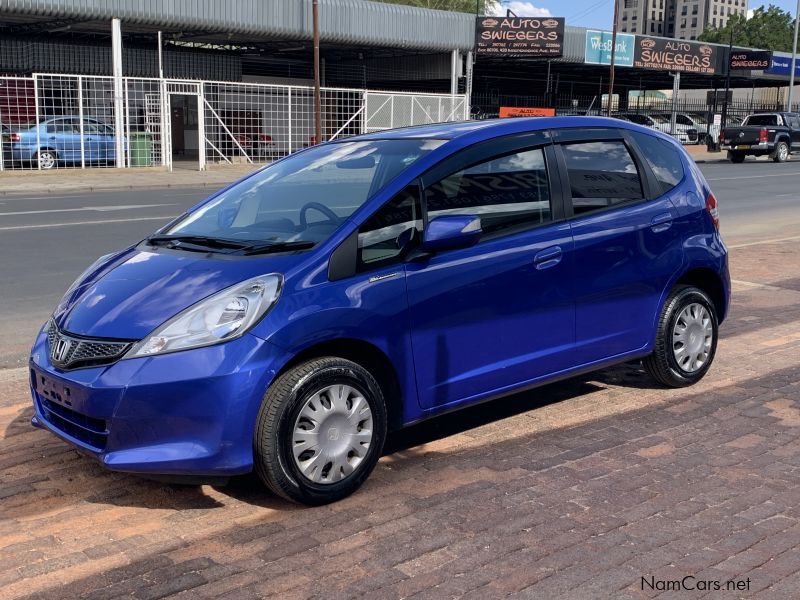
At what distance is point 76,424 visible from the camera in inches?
157

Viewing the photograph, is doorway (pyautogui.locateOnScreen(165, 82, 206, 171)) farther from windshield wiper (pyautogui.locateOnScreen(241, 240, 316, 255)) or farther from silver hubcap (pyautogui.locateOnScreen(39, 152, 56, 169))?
windshield wiper (pyautogui.locateOnScreen(241, 240, 316, 255))

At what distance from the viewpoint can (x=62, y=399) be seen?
4000 millimetres

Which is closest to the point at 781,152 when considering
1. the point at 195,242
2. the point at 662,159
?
the point at 662,159

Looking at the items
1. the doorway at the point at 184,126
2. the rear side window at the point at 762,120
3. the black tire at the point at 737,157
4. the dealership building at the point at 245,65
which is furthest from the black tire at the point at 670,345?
the rear side window at the point at 762,120

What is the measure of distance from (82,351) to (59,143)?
2403cm

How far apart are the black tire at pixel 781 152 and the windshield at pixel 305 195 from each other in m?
33.7

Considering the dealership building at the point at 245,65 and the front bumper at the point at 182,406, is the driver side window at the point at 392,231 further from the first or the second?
the dealership building at the point at 245,65

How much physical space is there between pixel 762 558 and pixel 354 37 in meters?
31.2

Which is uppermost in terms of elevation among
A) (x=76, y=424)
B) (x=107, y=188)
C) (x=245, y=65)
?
(x=245, y=65)

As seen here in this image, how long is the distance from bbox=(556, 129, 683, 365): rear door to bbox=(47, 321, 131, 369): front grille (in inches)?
98.4

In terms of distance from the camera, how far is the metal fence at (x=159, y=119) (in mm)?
25141

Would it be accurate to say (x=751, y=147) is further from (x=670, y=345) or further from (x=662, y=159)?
(x=670, y=345)

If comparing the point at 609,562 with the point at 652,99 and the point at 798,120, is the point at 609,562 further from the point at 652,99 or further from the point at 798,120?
the point at 652,99

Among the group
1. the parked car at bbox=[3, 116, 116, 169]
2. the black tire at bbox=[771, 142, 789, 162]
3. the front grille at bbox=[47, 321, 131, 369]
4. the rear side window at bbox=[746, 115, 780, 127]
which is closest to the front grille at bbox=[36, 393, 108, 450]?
the front grille at bbox=[47, 321, 131, 369]
